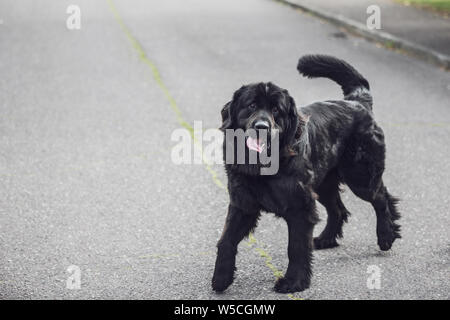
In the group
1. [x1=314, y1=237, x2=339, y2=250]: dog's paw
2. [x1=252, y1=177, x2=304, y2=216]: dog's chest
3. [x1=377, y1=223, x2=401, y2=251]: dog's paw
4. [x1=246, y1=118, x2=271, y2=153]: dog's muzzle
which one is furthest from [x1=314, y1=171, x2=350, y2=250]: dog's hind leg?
[x1=246, y1=118, x2=271, y2=153]: dog's muzzle

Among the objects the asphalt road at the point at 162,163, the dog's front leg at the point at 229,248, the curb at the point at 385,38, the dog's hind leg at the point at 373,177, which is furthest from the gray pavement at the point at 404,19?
the dog's front leg at the point at 229,248

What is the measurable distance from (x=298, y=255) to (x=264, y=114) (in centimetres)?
97

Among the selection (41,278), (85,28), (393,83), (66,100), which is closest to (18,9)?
(85,28)

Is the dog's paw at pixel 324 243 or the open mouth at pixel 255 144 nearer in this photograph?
the open mouth at pixel 255 144

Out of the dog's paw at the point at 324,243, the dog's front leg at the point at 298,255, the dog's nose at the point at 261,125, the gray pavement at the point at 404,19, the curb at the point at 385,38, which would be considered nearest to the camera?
the dog's nose at the point at 261,125

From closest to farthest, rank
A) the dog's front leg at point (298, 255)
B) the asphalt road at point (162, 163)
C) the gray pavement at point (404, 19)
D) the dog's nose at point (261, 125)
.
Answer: the dog's nose at point (261, 125) → the dog's front leg at point (298, 255) → the asphalt road at point (162, 163) → the gray pavement at point (404, 19)

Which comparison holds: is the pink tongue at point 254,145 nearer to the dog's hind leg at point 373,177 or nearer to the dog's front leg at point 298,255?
the dog's front leg at point 298,255

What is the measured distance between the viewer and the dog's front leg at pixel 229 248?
4566mm

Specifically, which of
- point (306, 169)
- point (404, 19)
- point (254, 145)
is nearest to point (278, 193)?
point (306, 169)

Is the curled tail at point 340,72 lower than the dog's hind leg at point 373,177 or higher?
higher

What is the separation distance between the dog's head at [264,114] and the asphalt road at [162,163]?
→ 3.37 ft

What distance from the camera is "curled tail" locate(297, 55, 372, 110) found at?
17.3ft

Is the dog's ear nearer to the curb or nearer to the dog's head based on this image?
the dog's head

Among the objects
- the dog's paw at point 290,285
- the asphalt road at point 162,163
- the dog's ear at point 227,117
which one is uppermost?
the dog's ear at point 227,117
